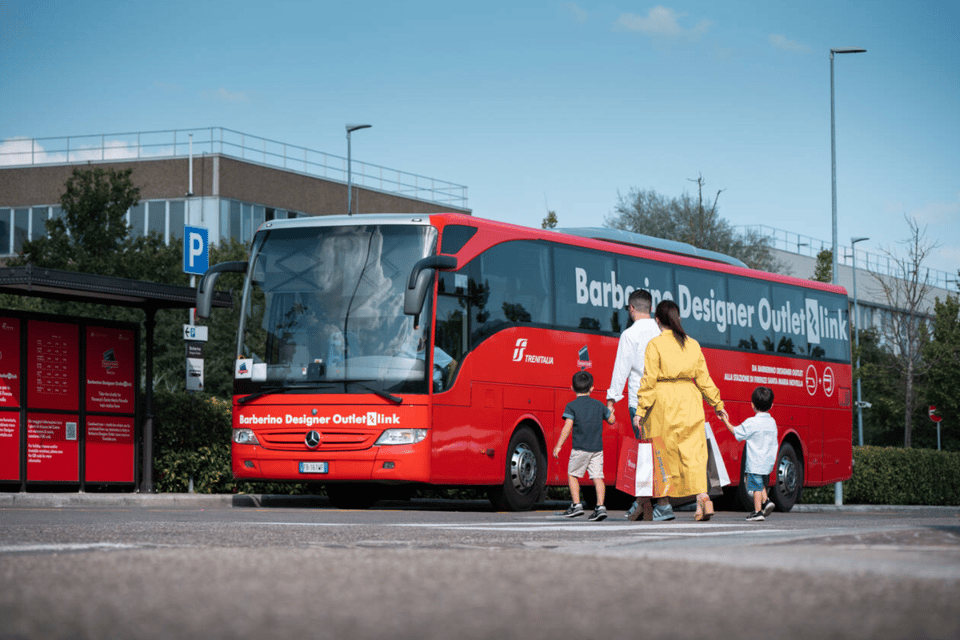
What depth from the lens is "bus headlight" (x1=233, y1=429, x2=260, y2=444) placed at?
54.3ft

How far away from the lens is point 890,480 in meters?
31.8

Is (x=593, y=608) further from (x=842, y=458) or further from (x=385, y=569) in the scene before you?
(x=842, y=458)

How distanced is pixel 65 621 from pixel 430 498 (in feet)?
62.1

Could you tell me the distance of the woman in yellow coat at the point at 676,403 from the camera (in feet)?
38.6

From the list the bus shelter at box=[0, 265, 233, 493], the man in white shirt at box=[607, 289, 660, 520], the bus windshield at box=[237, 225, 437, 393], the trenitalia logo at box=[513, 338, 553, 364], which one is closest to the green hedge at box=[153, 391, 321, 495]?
the bus shelter at box=[0, 265, 233, 493]

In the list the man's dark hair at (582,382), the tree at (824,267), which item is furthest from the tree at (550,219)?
the man's dark hair at (582,382)

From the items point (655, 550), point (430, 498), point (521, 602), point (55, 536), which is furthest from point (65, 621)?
point (430, 498)

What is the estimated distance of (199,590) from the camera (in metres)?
4.93

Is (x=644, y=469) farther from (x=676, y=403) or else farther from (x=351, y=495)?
(x=351, y=495)

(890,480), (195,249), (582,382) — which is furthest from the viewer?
(890,480)

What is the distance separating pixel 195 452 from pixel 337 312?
5.75 meters

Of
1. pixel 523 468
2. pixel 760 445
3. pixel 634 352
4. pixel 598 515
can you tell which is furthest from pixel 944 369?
pixel 634 352

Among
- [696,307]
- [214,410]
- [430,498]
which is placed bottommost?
[430,498]

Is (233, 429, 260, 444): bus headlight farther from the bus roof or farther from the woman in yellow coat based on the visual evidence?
the woman in yellow coat
